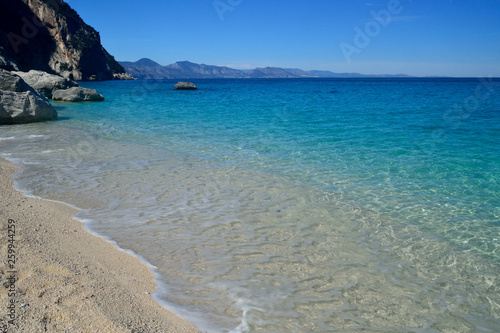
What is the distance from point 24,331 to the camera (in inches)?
104

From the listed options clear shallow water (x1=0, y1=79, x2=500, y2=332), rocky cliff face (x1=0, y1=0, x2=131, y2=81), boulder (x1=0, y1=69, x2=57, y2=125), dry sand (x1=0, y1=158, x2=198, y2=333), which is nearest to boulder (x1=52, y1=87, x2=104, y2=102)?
boulder (x1=0, y1=69, x2=57, y2=125)

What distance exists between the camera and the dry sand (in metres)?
2.86

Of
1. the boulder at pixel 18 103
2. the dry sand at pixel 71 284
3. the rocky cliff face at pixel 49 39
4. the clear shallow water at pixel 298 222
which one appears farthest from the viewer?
the rocky cliff face at pixel 49 39

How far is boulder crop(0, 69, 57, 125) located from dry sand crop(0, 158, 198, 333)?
12676 mm

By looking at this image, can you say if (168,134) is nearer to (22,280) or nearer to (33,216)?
(33,216)

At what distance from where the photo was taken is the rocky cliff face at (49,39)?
6971 centimetres

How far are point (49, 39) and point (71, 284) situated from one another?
98.3m

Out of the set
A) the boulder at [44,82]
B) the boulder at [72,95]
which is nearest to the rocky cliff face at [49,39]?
the boulder at [44,82]

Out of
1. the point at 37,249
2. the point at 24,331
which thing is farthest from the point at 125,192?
the point at 24,331

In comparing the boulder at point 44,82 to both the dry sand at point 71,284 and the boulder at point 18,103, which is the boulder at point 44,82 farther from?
the dry sand at point 71,284

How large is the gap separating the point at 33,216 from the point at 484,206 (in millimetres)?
7617

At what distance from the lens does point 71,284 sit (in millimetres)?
3398

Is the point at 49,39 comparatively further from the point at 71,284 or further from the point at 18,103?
the point at 71,284

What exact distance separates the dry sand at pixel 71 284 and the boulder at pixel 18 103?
12676 mm
